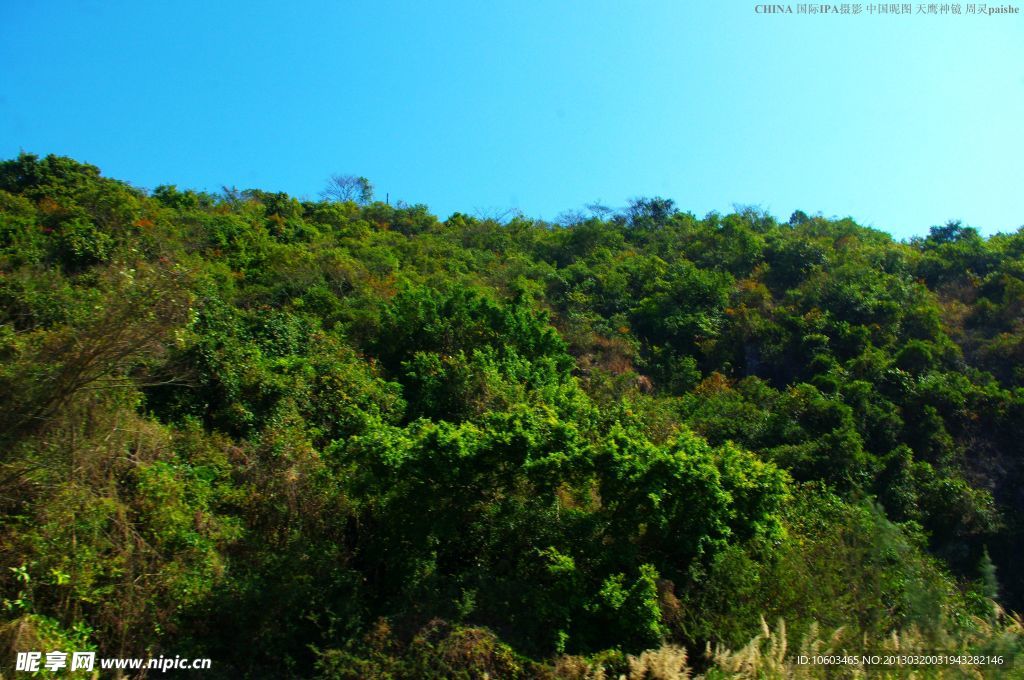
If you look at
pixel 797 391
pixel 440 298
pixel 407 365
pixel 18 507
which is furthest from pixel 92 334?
pixel 797 391

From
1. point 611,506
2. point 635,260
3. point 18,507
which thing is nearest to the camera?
point 18,507

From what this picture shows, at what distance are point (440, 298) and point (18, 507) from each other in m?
10.9

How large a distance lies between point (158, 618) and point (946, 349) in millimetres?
20198

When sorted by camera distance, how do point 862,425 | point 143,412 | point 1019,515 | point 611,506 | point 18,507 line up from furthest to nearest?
point 862,425 < point 1019,515 < point 143,412 < point 611,506 < point 18,507

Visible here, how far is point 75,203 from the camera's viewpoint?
2080cm

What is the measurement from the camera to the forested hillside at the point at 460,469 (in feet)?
24.9

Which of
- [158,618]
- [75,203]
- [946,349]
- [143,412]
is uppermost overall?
[75,203]

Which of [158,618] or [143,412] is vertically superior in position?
[143,412]

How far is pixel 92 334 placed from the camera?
291 inches

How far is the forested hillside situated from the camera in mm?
7602

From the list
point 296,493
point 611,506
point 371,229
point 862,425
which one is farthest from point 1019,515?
point 371,229

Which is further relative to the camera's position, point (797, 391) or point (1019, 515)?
point (797, 391)

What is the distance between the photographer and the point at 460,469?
879 cm

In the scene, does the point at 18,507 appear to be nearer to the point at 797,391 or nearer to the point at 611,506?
the point at 611,506
